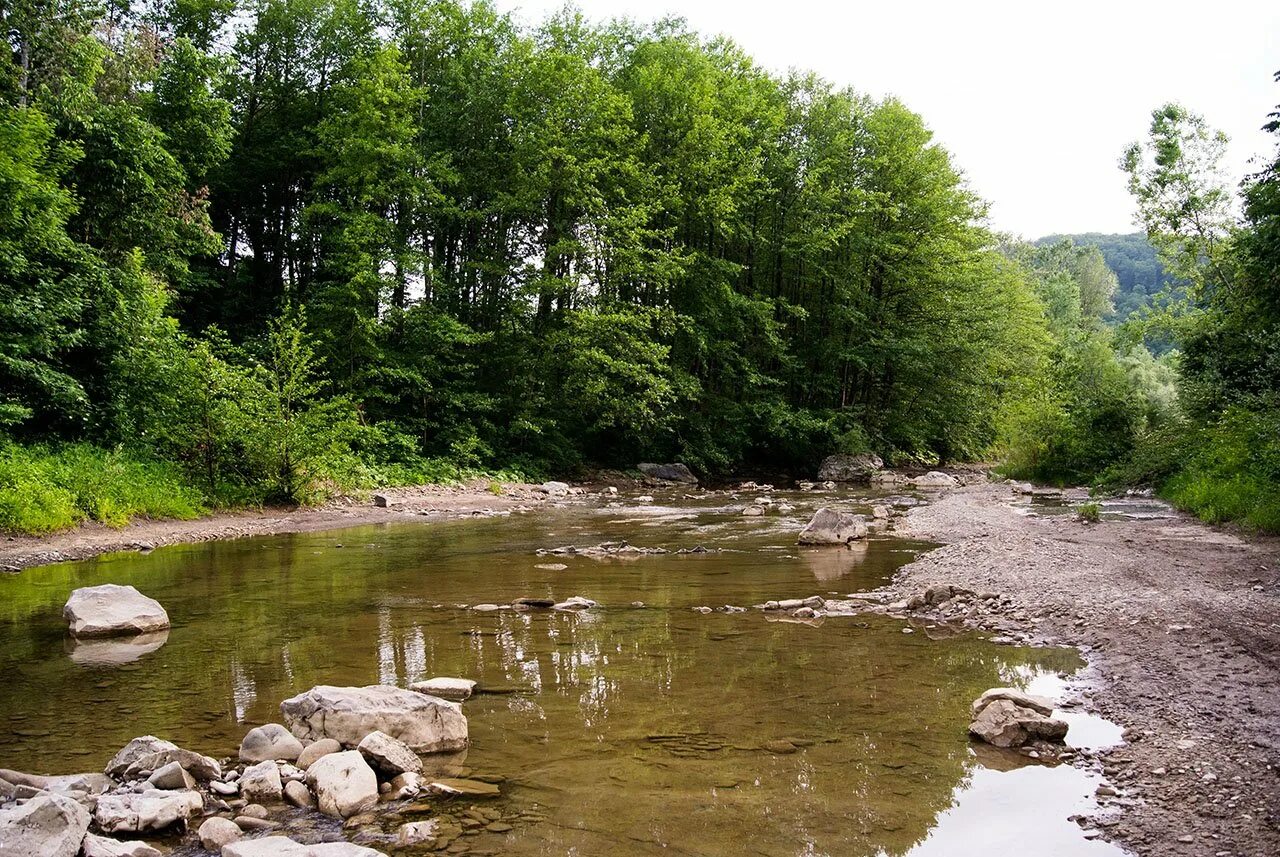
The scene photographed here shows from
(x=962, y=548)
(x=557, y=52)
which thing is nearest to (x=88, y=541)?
(x=962, y=548)

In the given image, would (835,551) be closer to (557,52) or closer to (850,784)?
(850,784)

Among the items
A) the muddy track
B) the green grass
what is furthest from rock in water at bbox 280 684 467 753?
the green grass

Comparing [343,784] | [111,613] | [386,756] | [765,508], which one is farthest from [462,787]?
[765,508]

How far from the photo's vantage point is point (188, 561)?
1309cm

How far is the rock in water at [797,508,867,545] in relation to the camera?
47.9ft

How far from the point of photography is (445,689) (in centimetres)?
607

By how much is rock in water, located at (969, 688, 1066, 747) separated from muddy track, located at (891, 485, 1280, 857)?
1.11 feet

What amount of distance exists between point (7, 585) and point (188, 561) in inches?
104

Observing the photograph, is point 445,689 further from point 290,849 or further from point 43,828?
point 43,828

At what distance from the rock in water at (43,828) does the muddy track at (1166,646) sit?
4753mm

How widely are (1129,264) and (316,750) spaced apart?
20650cm

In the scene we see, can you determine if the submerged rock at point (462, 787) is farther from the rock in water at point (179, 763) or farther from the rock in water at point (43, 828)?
the rock in water at point (43, 828)

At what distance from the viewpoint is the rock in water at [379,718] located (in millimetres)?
5035

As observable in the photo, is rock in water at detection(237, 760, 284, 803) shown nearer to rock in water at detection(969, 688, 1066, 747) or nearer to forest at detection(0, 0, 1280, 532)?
rock in water at detection(969, 688, 1066, 747)
